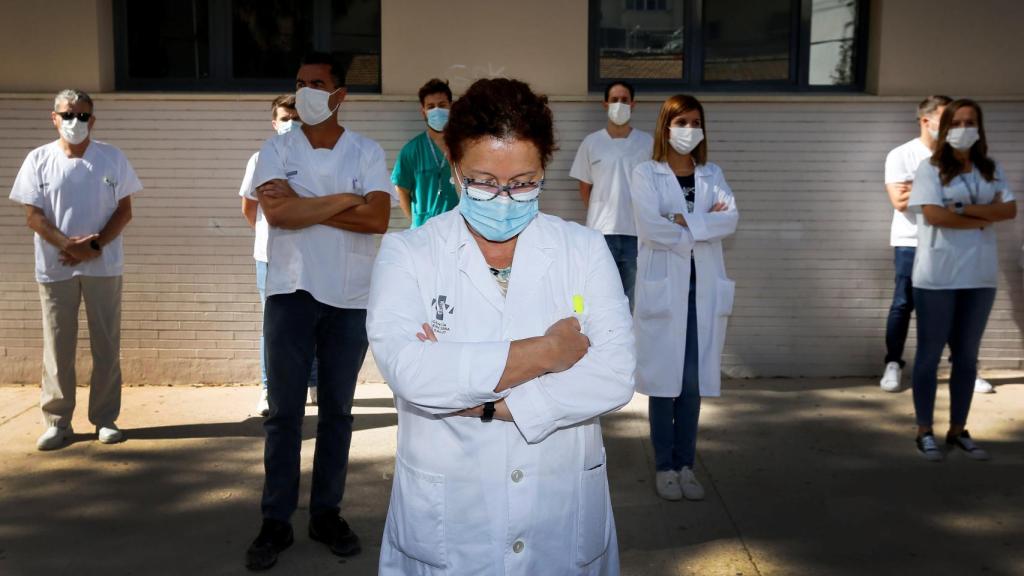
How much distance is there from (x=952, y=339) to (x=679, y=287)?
6.50 ft

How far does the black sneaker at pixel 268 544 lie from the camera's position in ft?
15.0

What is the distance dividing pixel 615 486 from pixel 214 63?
481cm

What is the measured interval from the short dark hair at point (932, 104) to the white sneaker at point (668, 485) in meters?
3.56

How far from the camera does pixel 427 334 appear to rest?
259cm

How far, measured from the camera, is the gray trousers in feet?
21.3

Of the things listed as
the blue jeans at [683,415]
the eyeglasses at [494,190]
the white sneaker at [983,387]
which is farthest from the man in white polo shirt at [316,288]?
the white sneaker at [983,387]

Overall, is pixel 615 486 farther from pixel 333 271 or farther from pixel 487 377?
pixel 487 377

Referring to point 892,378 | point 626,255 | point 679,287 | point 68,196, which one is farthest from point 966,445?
point 68,196

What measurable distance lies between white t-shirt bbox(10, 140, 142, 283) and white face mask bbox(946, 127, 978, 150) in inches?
200

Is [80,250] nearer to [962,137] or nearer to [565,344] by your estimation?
[565,344]

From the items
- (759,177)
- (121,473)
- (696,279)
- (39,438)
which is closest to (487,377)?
(696,279)

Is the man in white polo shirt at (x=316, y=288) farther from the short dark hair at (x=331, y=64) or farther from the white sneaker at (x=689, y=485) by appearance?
the white sneaker at (x=689, y=485)

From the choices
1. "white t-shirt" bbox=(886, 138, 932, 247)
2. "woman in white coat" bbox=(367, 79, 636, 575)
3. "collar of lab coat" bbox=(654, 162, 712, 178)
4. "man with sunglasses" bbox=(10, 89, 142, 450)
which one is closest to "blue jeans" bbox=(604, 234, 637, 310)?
"white t-shirt" bbox=(886, 138, 932, 247)

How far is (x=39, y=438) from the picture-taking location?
6527mm
